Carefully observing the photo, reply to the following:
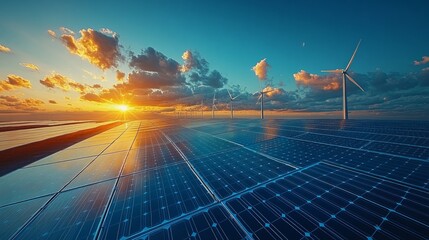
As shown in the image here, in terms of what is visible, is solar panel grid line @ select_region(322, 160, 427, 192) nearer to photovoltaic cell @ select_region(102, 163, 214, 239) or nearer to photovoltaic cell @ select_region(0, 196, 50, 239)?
photovoltaic cell @ select_region(102, 163, 214, 239)

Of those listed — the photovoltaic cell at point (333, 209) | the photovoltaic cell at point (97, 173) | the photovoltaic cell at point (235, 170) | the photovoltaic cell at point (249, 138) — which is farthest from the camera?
the photovoltaic cell at point (249, 138)

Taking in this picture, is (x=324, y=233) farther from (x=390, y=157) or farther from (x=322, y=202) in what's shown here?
(x=390, y=157)

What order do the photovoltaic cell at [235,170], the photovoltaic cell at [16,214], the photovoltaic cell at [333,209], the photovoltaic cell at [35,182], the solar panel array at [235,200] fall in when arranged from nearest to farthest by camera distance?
the photovoltaic cell at [333,209]
the solar panel array at [235,200]
the photovoltaic cell at [16,214]
the photovoltaic cell at [235,170]
the photovoltaic cell at [35,182]

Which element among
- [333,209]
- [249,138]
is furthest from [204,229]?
[249,138]

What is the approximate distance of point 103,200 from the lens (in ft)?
33.5

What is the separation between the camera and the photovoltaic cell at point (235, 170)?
1097 centimetres

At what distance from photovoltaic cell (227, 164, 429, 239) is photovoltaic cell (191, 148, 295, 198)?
1257 mm

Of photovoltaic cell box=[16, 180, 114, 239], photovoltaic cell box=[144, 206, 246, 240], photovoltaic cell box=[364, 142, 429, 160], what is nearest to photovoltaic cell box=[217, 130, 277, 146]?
photovoltaic cell box=[364, 142, 429, 160]

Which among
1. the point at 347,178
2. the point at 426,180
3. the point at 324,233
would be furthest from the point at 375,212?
the point at 426,180

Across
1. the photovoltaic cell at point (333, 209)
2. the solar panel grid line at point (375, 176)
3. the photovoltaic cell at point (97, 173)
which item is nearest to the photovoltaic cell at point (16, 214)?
the photovoltaic cell at point (97, 173)

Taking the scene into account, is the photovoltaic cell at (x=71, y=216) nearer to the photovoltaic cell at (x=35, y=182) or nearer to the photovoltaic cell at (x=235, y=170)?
the photovoltaic cell at (x=35, y=182)

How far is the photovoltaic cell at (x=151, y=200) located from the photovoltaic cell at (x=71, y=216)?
806 mm

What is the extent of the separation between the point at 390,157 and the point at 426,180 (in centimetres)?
584

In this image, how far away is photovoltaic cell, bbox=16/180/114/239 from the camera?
742 cm
